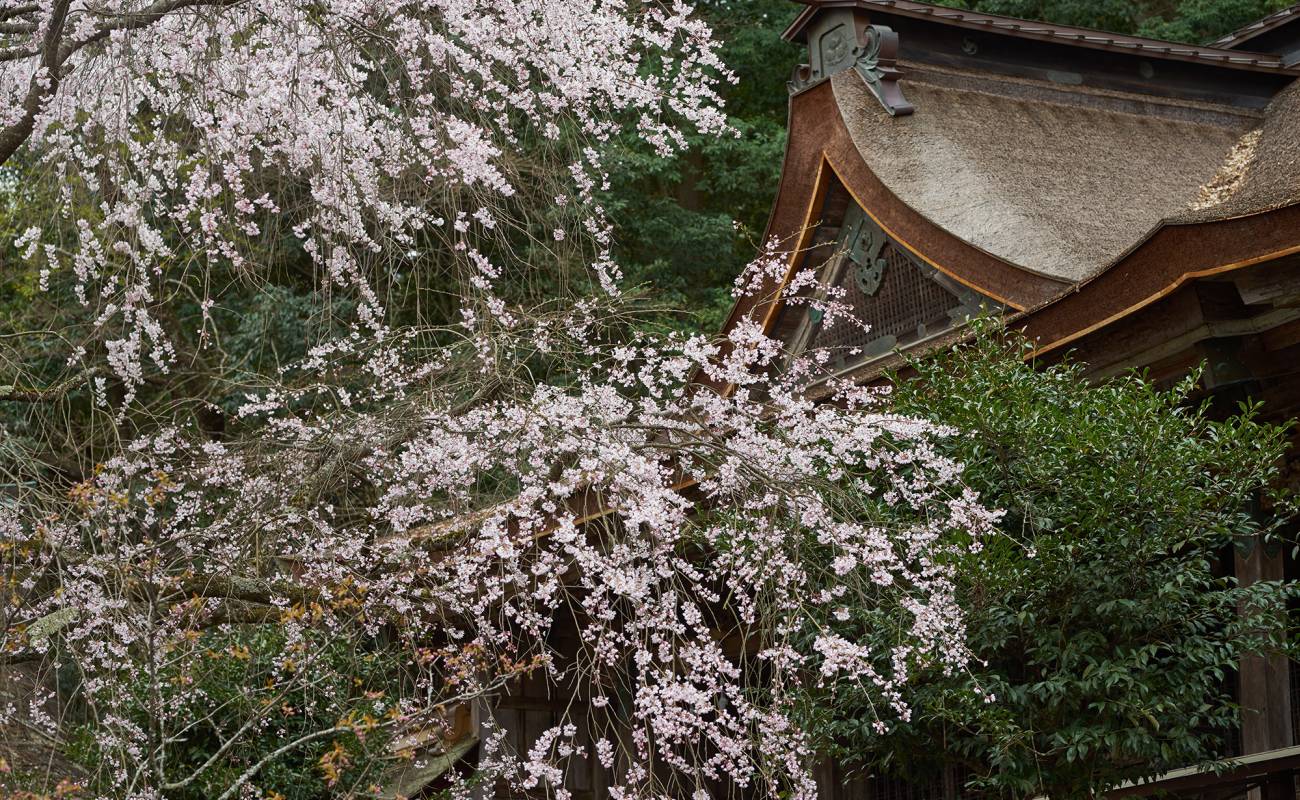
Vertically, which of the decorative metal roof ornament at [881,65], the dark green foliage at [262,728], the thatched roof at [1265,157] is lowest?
the dark green foliage at [262,728]

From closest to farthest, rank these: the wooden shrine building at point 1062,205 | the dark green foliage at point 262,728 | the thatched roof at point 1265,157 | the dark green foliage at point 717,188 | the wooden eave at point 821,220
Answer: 1. the wooden shrine building at point 1062,205
2. the dark green foliage at point 262,728
3. the wooden eave at point 821,220
4. the thatched roof at point 1265,157
5. the dark green foliage at point 717,188

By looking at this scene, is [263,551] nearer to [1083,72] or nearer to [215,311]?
[1083,72]

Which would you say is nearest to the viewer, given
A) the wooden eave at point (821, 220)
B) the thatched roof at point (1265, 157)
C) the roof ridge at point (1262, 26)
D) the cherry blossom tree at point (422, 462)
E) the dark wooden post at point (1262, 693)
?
the cherry blossom tree at point (422, 462)

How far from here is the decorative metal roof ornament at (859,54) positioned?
7941 millimetres

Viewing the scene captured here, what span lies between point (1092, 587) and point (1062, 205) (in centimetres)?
372

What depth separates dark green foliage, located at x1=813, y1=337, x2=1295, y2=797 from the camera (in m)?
4.14

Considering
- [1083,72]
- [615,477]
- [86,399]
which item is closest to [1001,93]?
[1083,72]

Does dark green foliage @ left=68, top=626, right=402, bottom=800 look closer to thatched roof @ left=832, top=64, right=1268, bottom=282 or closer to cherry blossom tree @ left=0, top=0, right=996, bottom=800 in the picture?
cherry blossom tree @ left=0, top=0, right=996, bottom=800

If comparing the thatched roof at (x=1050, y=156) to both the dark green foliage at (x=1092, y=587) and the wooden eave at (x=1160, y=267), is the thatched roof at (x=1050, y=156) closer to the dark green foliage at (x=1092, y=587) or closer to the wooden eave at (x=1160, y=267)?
A: the wooden eave at (x=1160, y=267)

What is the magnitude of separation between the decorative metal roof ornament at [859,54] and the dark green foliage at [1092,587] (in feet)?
12.4

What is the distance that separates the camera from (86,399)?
12.0 metres

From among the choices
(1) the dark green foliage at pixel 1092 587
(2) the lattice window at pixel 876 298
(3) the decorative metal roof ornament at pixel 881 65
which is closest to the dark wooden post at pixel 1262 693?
(1) the dark green foliage at pixel 1092 587

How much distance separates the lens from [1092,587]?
13.9 feet

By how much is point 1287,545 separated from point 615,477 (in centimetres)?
279
